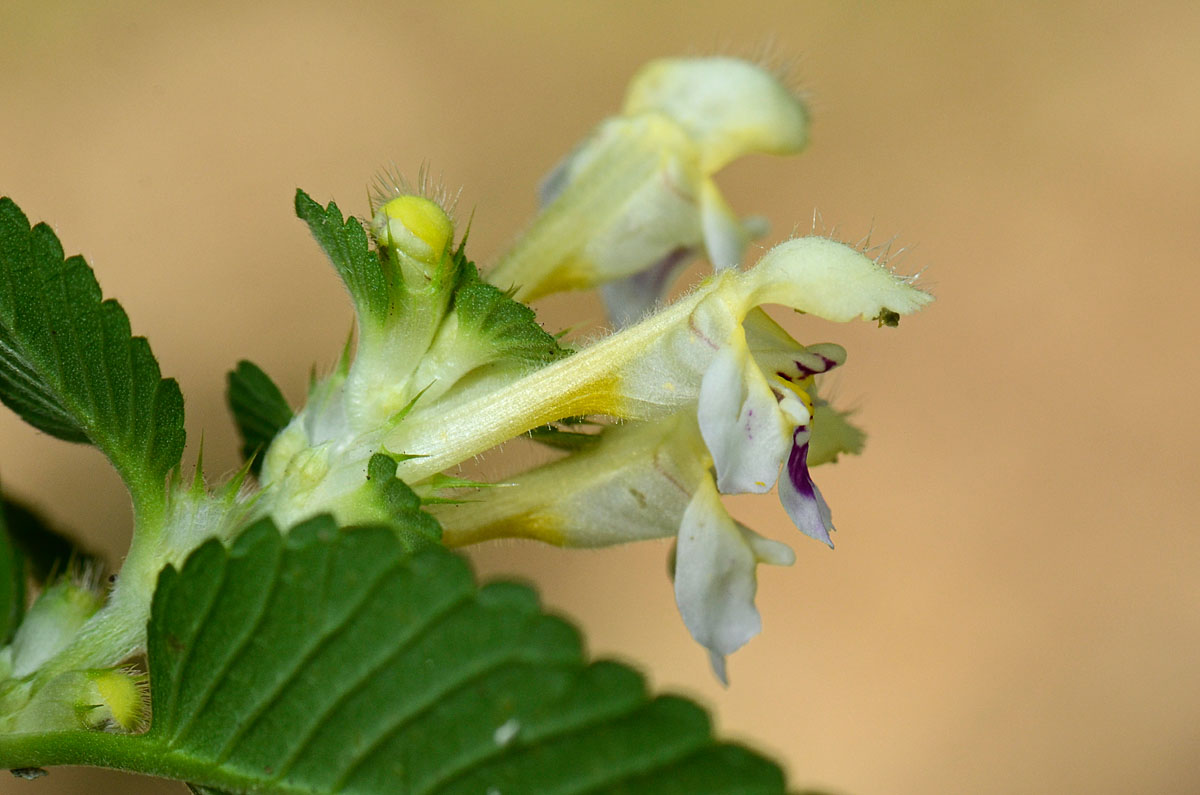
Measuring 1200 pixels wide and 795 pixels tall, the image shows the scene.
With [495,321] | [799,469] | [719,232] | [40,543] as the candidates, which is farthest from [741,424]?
[40,543]

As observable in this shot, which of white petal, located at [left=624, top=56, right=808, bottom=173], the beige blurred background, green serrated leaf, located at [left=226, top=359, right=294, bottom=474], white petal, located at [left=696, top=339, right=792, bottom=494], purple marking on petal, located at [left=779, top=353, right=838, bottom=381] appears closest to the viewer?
white petal, located at [left=696, top=339, right=792, bottom=494]

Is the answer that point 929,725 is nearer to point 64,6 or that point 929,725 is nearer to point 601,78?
point 601,78

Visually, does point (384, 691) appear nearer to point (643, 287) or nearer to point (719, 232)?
point (719, 232)

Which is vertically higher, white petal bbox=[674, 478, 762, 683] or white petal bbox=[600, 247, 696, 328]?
white petal bbox=[600, 247, 696, 328]

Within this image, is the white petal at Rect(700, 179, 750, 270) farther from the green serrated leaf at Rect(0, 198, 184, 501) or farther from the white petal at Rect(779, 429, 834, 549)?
the green serrated leaf at Rect(0, 198, 184, 501)

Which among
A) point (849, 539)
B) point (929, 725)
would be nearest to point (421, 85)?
point (849, 539)

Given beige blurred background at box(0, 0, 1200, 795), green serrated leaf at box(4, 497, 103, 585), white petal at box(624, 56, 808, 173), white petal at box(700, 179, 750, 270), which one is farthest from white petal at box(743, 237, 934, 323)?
beige blurred background at box(0, 0, 1200, 795)

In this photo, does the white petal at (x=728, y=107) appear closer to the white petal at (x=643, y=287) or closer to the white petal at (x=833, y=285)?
the white petal at (x=643, y=287)
